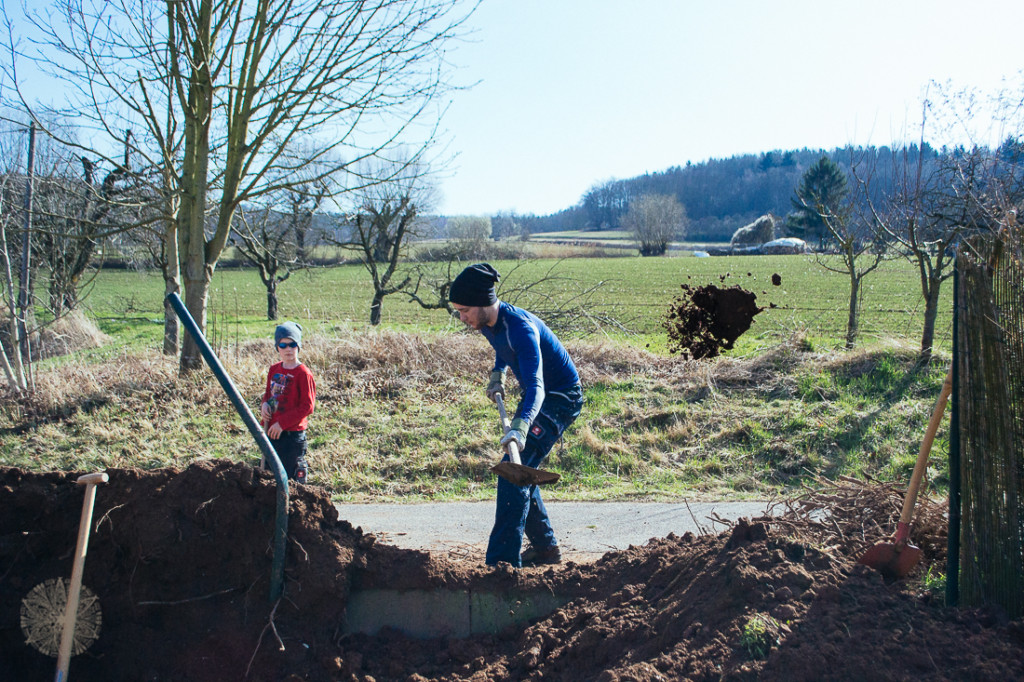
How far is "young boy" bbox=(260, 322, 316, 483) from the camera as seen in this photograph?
522 centimetres

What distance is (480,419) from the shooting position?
27.2ft

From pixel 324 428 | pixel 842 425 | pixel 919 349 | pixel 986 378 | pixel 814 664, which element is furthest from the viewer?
pixel 919 349

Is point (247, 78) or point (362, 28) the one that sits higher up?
point (362, 28)

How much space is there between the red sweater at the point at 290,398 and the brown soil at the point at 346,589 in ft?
4.55

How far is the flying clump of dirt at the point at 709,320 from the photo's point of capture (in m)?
10.1

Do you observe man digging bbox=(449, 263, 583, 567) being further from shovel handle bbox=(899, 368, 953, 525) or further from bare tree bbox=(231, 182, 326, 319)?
bare tree bbox=(231, 182, 326, 319)

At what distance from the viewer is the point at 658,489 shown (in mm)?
6438

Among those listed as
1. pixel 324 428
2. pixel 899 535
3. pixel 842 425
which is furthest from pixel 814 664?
pixel 324 428

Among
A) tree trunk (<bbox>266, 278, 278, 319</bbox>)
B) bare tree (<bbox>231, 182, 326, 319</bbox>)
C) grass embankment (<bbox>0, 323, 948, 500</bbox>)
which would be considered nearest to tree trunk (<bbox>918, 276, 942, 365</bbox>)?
grass embankment (<bbox>0, 323, 948, 500</bbox>)

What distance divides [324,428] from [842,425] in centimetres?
577

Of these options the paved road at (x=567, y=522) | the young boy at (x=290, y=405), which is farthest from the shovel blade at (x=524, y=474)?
the young boy at (x=290, y=405)

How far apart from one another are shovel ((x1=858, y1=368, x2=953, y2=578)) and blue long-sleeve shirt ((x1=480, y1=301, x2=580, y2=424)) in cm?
175

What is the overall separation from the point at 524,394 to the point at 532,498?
0.83 meters

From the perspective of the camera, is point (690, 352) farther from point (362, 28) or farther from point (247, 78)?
point (247, 78)
